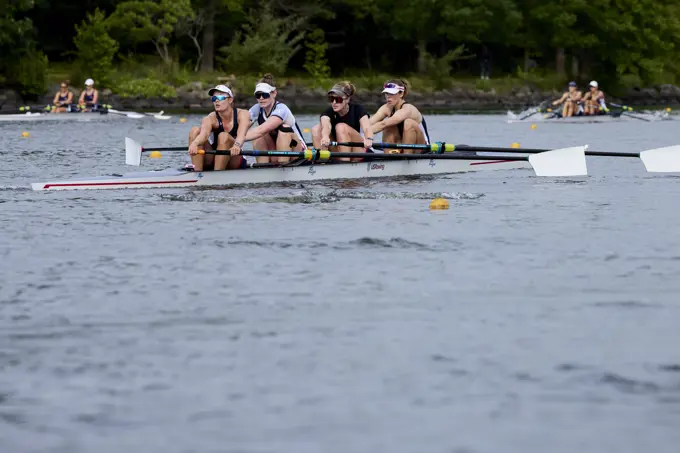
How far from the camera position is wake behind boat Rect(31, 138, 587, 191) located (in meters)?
18.7

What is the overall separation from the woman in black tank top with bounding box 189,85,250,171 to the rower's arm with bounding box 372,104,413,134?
2.95 meters

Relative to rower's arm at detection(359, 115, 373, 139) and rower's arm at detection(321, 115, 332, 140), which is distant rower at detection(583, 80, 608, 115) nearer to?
rower's arm at detection(359, 115, 373, 139)

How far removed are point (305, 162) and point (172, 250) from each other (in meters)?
6.33

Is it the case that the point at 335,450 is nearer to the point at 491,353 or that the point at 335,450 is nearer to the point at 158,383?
the point at 158,383

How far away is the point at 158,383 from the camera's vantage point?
8.14 meters

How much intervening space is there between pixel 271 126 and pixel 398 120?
268 centimetres

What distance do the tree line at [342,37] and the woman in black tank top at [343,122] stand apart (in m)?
40.2

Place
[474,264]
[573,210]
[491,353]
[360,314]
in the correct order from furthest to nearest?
[573,210] < [474,264] < [360,314] < [491,353]

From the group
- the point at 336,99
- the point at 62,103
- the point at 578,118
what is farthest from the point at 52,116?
the point at 336,99

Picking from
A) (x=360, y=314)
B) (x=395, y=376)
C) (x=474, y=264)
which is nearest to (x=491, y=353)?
(x=395, y=376)

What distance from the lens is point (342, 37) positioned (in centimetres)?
7831

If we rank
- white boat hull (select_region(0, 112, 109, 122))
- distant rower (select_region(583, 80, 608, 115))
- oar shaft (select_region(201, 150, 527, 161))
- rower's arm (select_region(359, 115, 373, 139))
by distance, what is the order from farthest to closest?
distant rower (select_region(583, 80, 608, 115)) → white boat hull (select_region(0, 112, 109, 122)) → rower's arm (select_region(359, 115, 373, 139)) → oar shaft (select_region(201, 150, 527, 161))

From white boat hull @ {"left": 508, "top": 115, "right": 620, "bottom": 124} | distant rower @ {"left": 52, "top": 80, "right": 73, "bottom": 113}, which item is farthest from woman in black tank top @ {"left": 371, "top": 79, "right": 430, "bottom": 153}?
white boat hull @ {"left": 508, "top": 115, "right": 620, "bottom": 124}

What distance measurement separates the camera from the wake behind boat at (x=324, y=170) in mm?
18656
